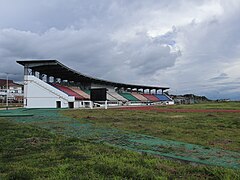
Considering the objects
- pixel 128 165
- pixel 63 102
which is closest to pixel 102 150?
pixel 128 165

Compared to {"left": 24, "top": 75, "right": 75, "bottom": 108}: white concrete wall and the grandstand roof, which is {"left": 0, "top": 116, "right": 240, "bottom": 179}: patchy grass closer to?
the grandstand roof

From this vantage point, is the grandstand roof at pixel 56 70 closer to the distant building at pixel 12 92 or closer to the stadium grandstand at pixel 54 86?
the stadium grandstand at pixel 54 86

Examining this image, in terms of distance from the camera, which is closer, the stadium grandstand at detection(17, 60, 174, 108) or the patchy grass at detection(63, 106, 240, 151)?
the patchy grass at detection(63, 106, 240, 151)

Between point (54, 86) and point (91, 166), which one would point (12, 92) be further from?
point (91, 166)

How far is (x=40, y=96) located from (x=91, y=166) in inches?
1590

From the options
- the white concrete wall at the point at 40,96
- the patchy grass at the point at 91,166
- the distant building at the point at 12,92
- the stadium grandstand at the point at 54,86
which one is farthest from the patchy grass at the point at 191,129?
the distant building at the point at 12,92

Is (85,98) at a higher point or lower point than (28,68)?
lower

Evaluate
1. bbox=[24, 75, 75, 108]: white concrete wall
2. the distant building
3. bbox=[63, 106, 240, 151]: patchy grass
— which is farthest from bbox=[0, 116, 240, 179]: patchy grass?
the distant building

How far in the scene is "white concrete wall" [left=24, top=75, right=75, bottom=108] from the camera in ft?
139

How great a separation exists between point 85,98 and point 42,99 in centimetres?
912

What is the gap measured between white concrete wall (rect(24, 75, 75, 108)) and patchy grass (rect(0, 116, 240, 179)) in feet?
121

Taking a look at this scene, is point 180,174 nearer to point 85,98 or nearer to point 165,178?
point 165,178

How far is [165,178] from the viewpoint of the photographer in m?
3.87

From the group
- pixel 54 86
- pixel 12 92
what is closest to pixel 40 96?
pixel 54 86
